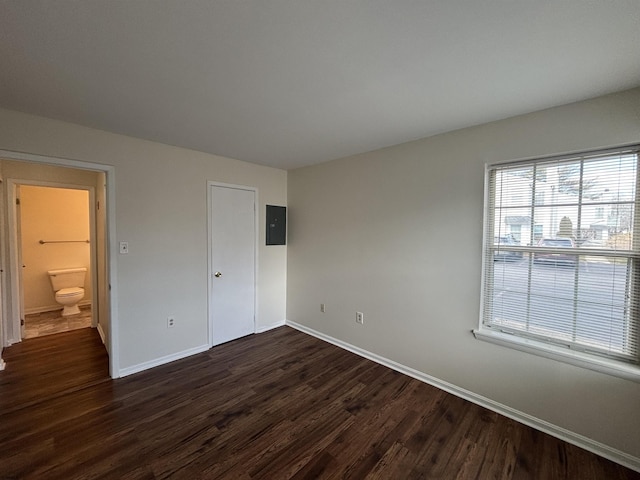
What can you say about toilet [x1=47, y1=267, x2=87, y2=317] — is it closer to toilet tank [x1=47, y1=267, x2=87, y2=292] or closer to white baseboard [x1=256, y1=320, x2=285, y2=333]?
toilet tank [x1=47, y1=267, x2=87, y2=292]

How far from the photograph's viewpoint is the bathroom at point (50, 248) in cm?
423

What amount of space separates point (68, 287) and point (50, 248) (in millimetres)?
741

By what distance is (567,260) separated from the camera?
1.91m

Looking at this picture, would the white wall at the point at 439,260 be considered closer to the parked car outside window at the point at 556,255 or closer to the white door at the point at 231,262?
the parked car outside window at the point at 556,255

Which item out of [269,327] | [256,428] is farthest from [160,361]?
[256,428]

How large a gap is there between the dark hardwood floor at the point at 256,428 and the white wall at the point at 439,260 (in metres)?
0.25

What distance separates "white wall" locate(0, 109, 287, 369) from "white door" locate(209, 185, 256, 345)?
0.41ft

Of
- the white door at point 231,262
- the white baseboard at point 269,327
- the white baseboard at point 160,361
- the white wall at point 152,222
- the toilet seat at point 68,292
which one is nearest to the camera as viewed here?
the white wall at point 152,222

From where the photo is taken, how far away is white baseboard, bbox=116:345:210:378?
265cm

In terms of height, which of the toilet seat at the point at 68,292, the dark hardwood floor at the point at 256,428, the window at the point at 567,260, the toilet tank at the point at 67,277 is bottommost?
the dark hardwood floor at the point at 256,428

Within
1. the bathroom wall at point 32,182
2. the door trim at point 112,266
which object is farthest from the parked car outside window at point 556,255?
the bathroom wall at point 32,182

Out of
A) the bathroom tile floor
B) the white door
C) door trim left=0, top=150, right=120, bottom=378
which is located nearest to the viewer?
door trim left=0, top=150, right=120, bottom=378

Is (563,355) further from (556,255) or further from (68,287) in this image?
(68,287)

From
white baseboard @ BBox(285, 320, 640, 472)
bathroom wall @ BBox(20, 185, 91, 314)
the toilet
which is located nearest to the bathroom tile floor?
the toilet
